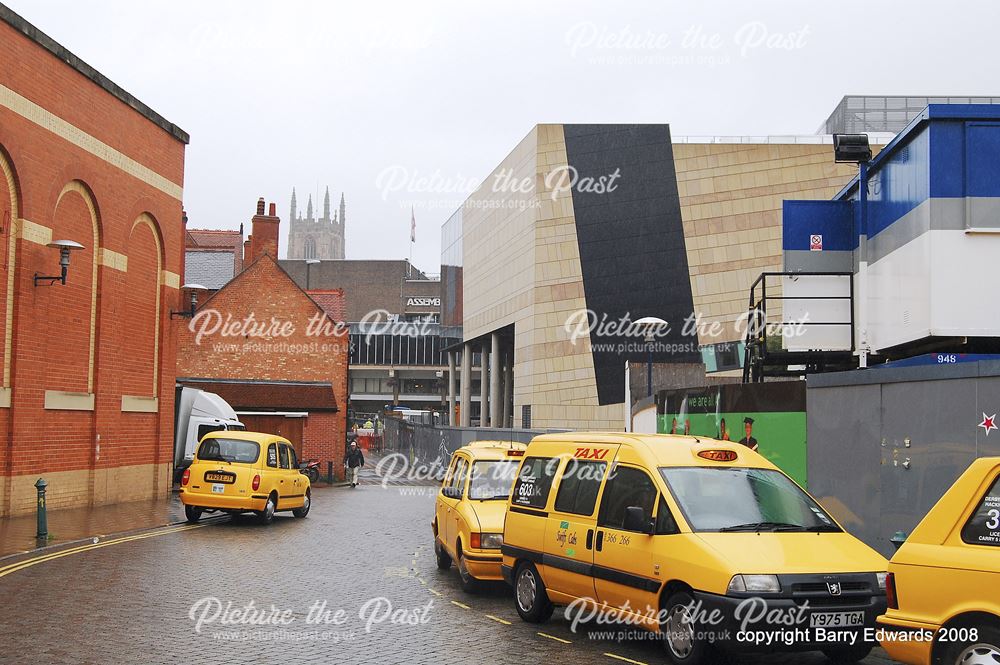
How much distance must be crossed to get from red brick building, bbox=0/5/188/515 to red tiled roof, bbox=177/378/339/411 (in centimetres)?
1435

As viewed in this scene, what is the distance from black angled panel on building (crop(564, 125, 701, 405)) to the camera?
173 feet

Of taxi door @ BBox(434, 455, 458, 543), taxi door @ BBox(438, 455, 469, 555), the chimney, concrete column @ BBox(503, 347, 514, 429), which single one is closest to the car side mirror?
taxi door @ BBox(438, 455, 469, 555)

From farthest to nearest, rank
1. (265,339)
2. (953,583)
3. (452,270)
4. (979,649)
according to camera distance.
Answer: (452,270) < (265,339) < (953,583) < (979,649)

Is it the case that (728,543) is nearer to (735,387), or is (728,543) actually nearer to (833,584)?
(833,584)

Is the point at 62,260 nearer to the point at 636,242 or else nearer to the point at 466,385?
the point at 636,242

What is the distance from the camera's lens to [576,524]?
398 inches

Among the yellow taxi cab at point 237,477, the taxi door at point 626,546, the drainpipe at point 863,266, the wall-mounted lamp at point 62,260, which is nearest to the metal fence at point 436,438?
the yellow taxi cab at point 237,477

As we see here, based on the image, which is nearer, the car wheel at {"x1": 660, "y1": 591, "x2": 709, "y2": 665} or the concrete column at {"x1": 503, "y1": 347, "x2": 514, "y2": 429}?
the car wheel at {"x1": 660, "y1": 591, "x2": 709, "y2": 665}

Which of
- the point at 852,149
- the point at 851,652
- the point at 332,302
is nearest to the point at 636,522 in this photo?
the point at 851,652

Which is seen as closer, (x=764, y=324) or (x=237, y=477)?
(x=764, y=324)

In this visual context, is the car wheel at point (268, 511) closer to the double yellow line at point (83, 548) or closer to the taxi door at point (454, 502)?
the double yellow line at point (83, 548)

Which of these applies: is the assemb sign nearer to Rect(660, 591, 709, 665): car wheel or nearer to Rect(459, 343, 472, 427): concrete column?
Rect(459, 343, 472, 427): concrete column

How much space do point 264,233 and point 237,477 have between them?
2886 centimetres

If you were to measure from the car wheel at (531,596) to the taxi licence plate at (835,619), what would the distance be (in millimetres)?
3177
